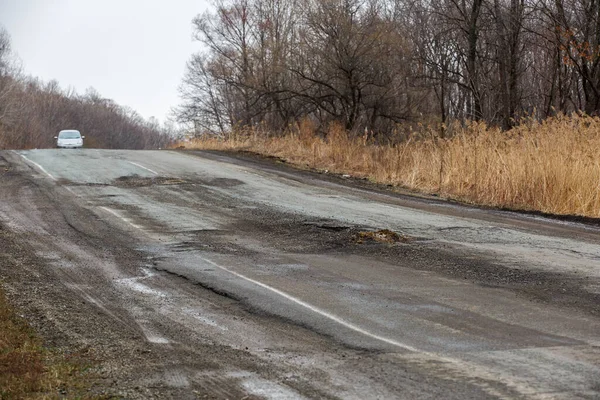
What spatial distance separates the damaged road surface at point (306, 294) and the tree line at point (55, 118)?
7791cm

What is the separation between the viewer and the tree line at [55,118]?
92.4 m

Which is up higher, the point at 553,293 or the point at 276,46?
the point at 276,46

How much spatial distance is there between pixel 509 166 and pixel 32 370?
13.2 meters

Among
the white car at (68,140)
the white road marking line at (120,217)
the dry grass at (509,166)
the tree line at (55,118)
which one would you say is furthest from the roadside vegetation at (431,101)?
the tree line at (55,118)

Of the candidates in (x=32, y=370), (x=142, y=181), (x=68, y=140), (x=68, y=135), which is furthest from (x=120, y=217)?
(x=68, y=135)

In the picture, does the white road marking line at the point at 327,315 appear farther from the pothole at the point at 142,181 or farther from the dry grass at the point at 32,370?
the pothole at the point at 142,181

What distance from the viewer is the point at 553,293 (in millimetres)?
7887

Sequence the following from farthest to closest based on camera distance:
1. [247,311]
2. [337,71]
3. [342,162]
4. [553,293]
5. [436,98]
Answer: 1. [436,98]
2. [337,71]
3. [342,162]
4. [553,293]
5. [247,311]

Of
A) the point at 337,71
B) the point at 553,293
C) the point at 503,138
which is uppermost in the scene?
the point at 337,71

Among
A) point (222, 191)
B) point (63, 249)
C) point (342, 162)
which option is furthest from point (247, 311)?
point (342, 162)

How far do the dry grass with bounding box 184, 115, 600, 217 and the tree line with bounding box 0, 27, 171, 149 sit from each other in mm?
70874

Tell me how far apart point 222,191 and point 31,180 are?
15.7 feet

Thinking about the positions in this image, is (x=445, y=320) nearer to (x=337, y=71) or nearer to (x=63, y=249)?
(x=63, y=249)

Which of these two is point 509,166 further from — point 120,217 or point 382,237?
point 120,217
